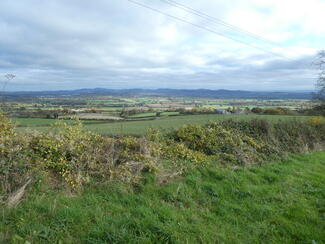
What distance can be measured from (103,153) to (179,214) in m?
2.76

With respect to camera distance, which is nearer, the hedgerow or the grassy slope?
the grassy slope

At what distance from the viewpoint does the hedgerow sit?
4.44 m

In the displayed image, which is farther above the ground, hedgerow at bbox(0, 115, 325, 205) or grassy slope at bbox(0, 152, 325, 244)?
hedgerow at bbox(0, 115, 325, 205)

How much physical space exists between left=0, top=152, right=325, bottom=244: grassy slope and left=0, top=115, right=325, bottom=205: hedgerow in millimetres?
462

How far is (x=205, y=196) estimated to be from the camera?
4711mm

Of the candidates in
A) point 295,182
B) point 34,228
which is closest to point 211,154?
point 295,182

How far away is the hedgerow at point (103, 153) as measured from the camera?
4.44m

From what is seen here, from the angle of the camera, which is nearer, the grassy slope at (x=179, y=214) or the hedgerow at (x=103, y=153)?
the grassy slope at (x=179, y=214)

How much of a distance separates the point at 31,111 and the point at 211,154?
1826cm

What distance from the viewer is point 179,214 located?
12.6ft

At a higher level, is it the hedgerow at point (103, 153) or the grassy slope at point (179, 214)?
the hedgerow at point (103, 153)

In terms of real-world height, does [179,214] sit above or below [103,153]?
below

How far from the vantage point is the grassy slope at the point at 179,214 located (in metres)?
3.22

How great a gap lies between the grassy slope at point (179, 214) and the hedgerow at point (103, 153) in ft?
1.52
